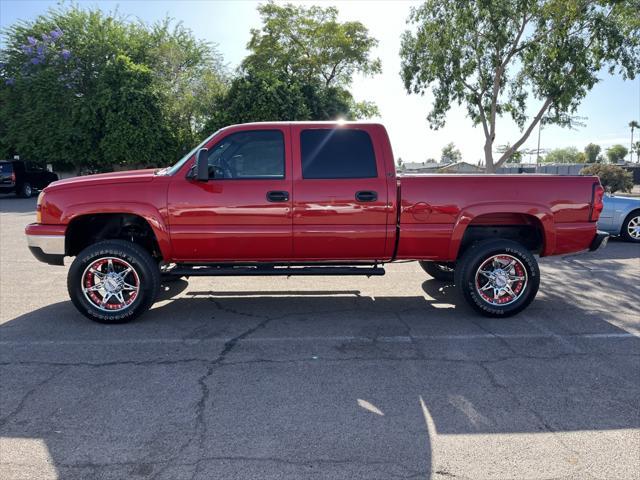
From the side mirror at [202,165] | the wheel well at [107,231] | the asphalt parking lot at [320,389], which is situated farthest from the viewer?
the wheel well at [107,231]

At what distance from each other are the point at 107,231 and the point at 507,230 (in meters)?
4.80

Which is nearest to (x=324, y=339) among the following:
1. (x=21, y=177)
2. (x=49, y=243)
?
(x=49, y=243)

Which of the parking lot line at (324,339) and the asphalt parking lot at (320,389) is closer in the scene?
the asphalt parking lot at (320,389)

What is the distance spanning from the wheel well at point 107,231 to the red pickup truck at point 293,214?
3cm

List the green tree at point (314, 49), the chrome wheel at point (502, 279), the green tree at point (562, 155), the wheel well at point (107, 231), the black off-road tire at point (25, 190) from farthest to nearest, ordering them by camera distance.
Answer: the green tree at point (562, 155) < the green tree at point (314, 49) < the black off-road tire at point (25, 190) < the chrome wheel at point (502, 279) < the wheel well at point (107, 231)

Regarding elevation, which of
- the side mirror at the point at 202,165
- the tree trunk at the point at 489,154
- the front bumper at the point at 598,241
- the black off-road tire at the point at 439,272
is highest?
the tree trunk at the point at 489,154

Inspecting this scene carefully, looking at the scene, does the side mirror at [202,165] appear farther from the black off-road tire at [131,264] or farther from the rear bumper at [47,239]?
the rear bumper at [47,239]

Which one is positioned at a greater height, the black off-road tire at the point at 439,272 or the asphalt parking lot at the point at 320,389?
the black off-road tire at the point at 439,272

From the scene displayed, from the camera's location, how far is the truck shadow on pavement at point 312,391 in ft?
9.30

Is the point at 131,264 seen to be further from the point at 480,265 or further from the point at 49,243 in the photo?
the point at 480,265

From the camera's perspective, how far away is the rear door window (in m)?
5.23

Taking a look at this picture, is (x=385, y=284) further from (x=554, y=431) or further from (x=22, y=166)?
(x=22, y=166)

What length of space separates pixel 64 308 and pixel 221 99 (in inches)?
873

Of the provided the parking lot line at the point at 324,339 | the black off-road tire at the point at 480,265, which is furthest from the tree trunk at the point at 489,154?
the parking lot line at the point at 324,339
